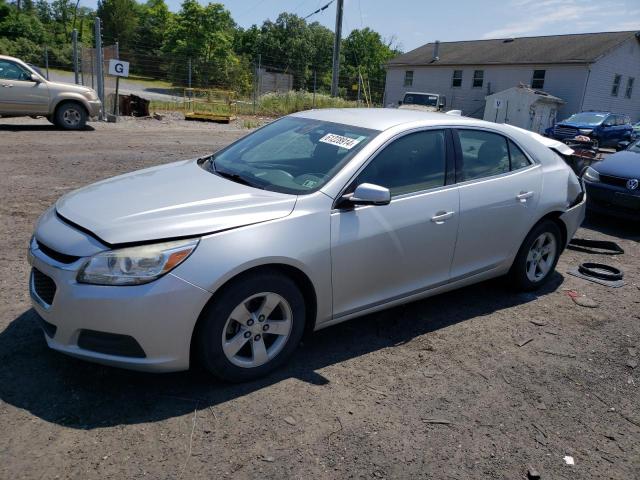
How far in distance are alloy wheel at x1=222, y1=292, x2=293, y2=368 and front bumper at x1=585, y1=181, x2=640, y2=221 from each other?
626 centimetres

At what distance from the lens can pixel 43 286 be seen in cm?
301

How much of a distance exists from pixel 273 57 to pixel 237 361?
71821mm

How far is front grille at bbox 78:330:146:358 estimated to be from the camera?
9.18 ft

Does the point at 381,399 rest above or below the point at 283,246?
below

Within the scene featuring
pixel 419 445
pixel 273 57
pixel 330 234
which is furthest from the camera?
pixel 273 57

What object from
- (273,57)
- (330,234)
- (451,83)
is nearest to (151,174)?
(330,234)

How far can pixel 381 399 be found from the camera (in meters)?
3.19

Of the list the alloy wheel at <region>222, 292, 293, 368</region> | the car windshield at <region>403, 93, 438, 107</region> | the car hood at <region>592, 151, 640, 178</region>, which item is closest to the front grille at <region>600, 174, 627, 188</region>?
the car hood at <region>592, 151, 640, 178</region>

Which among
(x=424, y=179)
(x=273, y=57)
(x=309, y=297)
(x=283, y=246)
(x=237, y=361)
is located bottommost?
(x=237, y=361)

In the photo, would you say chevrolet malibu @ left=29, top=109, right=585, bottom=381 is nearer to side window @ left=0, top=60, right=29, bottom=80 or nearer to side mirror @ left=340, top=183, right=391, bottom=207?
side mirror @ left=340, top=183, right=391, bottom=207

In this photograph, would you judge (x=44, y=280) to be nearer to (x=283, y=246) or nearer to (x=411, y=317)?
(x=283, y=246)

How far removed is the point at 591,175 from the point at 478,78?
33.9 m

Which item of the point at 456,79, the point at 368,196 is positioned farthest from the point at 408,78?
the point at 368,196

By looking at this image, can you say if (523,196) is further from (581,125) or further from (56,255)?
(581,125)
